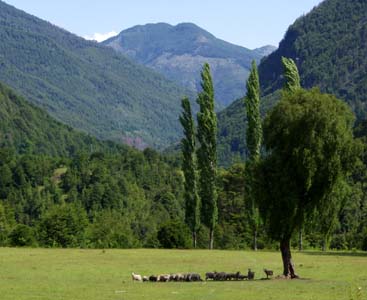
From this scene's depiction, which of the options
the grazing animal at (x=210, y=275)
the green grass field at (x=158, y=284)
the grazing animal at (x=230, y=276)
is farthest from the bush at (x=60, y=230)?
the grazing animal at (x=230, y=276)

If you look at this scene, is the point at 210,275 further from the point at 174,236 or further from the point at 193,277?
the point at 174,236

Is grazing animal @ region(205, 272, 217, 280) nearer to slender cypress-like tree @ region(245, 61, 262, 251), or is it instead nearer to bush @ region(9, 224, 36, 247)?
slender cypress-like tree @ region(245, 61, 262, 251)

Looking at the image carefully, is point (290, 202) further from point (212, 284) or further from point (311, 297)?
point (311, 297)

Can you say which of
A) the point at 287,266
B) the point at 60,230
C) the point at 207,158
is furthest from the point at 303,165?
the point at 60,230

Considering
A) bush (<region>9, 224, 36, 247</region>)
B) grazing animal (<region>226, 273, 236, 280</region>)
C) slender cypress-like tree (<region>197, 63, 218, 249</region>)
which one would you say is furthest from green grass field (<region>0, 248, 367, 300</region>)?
bush (<region>9, 224, 36, 247</region>)

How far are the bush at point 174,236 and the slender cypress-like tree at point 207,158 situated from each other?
20.8 feet

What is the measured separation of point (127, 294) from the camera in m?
39.0

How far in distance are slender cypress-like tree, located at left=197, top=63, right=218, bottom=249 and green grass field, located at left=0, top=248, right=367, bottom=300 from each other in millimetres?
21172

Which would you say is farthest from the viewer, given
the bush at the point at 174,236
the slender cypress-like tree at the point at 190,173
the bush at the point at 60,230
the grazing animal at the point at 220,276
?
the bush at the point at 60,230

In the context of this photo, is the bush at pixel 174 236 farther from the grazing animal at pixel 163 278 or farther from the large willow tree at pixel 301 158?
the grazing animal at pixel 163 278

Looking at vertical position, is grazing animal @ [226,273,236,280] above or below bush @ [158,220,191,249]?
above

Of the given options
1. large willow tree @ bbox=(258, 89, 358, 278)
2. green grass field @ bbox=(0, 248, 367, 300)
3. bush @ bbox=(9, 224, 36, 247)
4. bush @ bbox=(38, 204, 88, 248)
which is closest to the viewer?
green grass field @ bbox=(0, 248, 367, 300)

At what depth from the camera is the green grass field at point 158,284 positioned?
3838 cm

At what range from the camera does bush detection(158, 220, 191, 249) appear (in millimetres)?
98562
